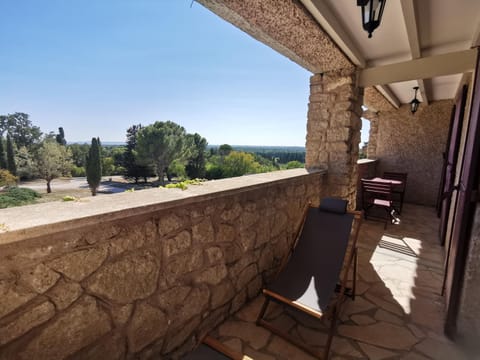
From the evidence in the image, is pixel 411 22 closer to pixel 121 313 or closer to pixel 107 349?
pixel 121 313

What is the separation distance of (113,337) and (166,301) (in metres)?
0.30

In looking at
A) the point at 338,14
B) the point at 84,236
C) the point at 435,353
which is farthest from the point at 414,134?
the point at 84,236

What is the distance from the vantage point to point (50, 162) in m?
13.7

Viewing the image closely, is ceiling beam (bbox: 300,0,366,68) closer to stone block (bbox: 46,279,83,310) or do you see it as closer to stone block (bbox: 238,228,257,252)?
stone block (bbox: 238,228,257,252)

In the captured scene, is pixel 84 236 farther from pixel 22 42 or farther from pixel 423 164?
pixel 22 42

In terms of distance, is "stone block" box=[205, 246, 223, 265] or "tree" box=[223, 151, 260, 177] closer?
"stone block" box=[205, 246, 223, 265]

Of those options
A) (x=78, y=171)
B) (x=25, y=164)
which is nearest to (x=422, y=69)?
(x=25, y=164)

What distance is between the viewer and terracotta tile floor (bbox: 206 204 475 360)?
5.05 feet

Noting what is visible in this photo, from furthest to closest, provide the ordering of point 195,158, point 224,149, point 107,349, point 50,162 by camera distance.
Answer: point 224,149
point 195,158
point 50,162
point 107,349

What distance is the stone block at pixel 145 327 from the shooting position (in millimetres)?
1196

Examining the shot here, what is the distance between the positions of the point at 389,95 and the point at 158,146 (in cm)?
2422

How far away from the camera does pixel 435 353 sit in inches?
60.1

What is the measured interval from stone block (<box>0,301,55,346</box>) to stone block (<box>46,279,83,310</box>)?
24 millimetres

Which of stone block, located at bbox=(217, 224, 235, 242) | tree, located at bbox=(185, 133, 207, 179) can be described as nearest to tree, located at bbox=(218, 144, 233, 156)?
tree, located at bbox=(185, 133, 207, 179)
